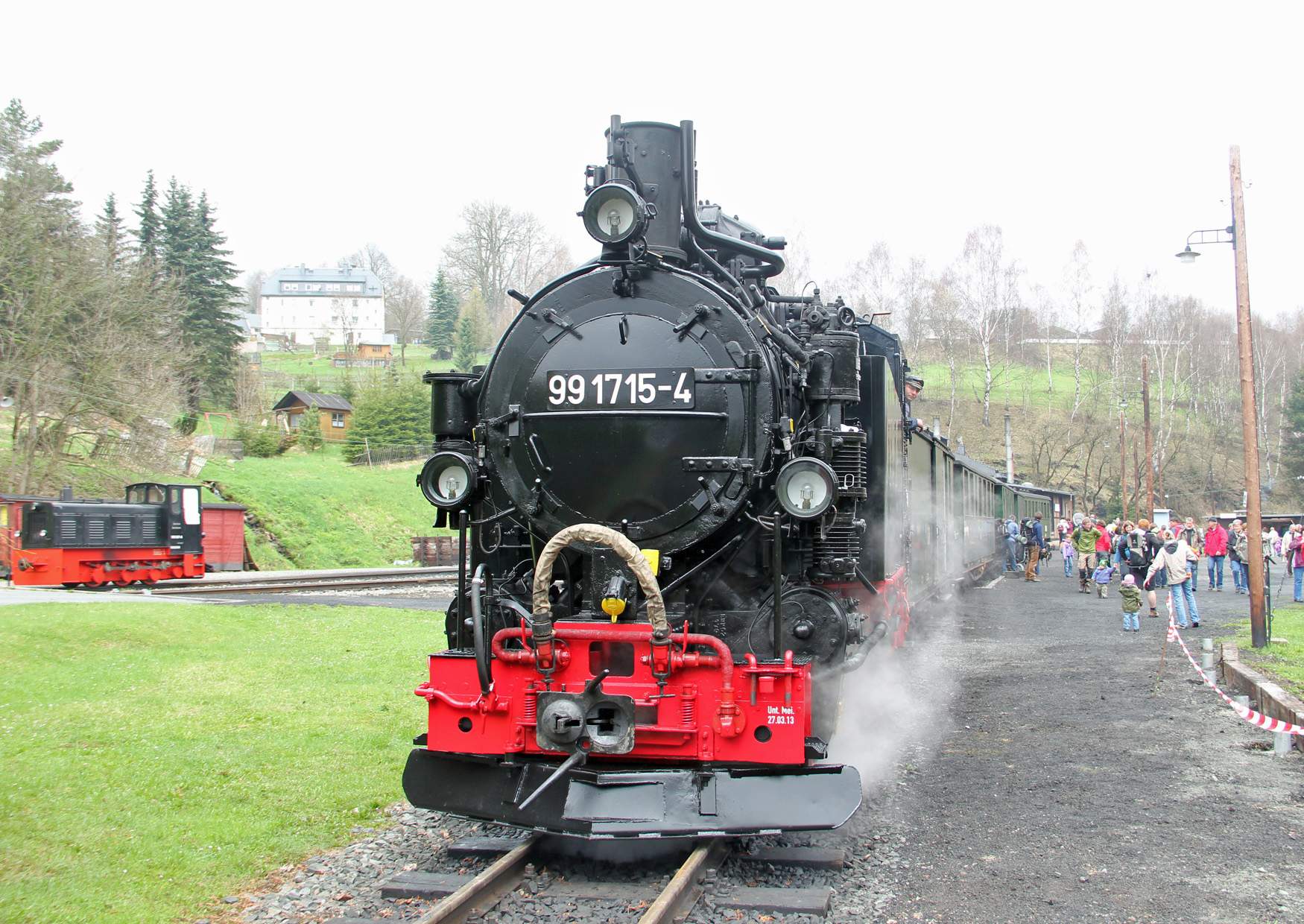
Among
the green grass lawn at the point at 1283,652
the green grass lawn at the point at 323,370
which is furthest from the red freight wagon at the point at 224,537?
the green grass lawn at the point at 1283,652

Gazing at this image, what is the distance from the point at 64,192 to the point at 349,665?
2174cm

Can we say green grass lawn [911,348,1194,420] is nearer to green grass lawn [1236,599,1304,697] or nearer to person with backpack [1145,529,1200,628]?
person with backpack [1145,529,1200,628]

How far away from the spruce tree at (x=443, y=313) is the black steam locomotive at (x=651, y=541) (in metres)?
63.9

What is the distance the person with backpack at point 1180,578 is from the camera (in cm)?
1454

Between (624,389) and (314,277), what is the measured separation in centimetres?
10014

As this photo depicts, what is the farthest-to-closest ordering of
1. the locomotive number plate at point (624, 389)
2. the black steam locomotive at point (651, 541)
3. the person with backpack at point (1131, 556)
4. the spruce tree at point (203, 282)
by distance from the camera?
the spruce tree at point (203, 282), the person with backpack at point (1131, 556), the locomotive number plate at point (624, 389), the black steam locomotive at point (651, 541)

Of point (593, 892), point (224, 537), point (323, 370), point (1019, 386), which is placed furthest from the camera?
point (323, 370)

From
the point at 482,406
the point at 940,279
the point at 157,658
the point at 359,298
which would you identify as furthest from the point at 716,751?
the point at 359,298

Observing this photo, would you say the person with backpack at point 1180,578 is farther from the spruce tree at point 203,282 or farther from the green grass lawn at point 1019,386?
the green grass lawn at point 1019,386

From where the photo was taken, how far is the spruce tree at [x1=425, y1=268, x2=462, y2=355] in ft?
227

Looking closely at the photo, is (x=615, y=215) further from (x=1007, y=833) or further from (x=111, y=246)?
(x=111, y=246)

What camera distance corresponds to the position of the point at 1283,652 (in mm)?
11273

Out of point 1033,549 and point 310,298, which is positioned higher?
point 310,298

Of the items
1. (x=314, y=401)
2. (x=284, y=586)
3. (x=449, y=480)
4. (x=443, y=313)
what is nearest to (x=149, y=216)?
(x=314, y=401)
